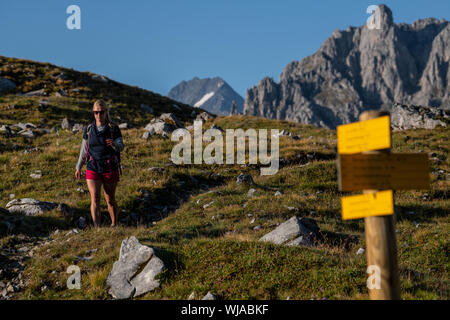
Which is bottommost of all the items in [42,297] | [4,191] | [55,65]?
[42,297]

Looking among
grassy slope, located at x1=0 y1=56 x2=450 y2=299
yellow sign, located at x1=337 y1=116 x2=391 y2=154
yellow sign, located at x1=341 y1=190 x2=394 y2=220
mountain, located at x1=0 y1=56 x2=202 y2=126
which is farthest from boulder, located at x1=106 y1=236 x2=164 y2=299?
A: mountain, located at x1=0 y1=56 x2=202 y2=126

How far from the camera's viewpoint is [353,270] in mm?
6484

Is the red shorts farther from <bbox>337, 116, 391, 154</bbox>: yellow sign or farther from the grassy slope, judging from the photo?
<bbox>337, 116, 391, 154</bbox>: yellow sign

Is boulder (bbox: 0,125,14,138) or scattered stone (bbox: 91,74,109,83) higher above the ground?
scattered stone (bbox: 91,74,109,83)

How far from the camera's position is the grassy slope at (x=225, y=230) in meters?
6.46

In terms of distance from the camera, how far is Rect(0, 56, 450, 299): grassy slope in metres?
6.46

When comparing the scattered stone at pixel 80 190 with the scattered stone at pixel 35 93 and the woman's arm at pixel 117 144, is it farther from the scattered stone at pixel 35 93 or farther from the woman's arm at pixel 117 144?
the scattered stone at pixel 35 93

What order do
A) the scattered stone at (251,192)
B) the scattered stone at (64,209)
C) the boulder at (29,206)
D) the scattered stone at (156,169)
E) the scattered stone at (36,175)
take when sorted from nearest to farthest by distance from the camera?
1. the boulder at (29,206)
2. the scattered stone at (64,209)
3. the scattered stone at (251,192)
4. the scattered stone at (36,175)
5. the scattered stone at (156,169)

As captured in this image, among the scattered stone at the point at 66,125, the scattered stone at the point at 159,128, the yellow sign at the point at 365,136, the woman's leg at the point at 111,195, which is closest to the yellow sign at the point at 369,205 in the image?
the yellow sign at the point at 365,136

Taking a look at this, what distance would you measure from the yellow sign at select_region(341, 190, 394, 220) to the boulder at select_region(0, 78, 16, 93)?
145ft

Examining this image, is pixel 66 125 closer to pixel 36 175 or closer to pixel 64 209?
pixel 36 175
